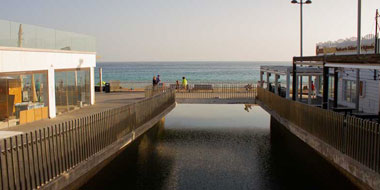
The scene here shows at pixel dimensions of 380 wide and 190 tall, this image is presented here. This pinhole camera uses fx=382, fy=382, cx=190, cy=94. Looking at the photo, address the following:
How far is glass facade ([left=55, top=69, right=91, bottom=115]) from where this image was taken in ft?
65.5

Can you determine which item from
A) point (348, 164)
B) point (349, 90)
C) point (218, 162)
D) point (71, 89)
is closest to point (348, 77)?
point (349, 90)

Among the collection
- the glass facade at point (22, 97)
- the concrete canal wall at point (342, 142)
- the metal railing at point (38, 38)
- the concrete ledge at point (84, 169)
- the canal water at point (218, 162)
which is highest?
the metal railing at point (38, 38)

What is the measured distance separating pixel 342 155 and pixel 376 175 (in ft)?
7.09

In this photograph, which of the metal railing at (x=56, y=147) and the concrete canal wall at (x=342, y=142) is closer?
the metal railing at (x=56, y=147)

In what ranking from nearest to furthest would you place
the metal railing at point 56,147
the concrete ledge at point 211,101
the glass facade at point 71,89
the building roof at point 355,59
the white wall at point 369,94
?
the metal railing at point 56,147 → the building roof at point 355,59 → the white wall at point 369,94 → the glass facade at point 71,89 → the concrete ledge at point 211,101

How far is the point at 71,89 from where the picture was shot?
2159 cm

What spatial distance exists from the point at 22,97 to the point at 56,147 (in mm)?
7857

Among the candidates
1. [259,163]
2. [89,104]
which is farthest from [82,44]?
[259,163]

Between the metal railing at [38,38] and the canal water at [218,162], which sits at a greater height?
the metal railing at [38,38]

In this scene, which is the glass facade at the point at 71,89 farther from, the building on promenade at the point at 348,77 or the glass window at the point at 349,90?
the glass window at the point at 349,90

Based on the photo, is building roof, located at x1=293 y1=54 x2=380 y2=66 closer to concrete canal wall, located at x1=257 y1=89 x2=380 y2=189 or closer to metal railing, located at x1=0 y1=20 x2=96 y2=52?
concrete canal wall, located at x1=257 y1=89 x2=380 y2=189

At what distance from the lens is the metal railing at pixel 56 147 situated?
26.7 feet

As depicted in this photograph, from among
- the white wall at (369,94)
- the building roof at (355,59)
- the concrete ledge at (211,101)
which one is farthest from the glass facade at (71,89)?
the white wall at (369,94)

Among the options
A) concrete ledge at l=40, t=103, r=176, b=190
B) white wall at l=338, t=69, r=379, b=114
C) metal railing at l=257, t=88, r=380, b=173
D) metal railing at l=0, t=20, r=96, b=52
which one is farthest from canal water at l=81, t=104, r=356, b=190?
metal railing at l=0, t=20, r=96, b=52
